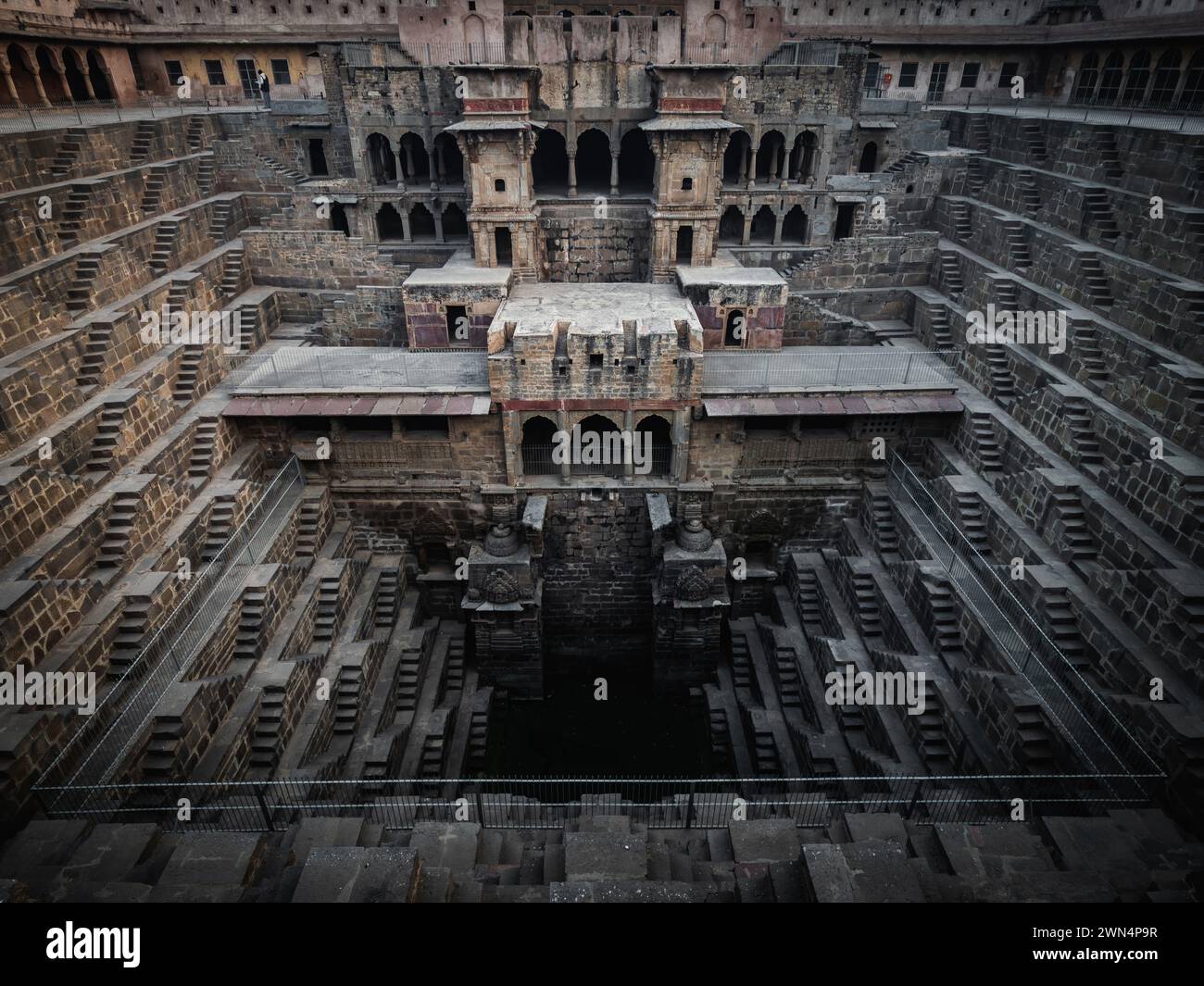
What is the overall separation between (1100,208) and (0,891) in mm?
27823

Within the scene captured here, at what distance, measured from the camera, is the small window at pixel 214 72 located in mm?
33719

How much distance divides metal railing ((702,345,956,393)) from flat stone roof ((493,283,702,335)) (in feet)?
7.22

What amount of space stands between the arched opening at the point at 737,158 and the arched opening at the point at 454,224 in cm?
1116

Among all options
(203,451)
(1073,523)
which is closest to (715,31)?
(1073,523)

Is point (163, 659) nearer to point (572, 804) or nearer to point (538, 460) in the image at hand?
point (572, 804)

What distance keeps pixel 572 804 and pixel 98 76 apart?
1512 inches

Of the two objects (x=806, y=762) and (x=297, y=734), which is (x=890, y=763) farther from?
(x=297, y=734)

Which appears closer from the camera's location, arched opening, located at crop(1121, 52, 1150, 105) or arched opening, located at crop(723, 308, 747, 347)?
arched opening, located at crop(723, 308, 747, 347)

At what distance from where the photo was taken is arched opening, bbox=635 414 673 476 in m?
21.2

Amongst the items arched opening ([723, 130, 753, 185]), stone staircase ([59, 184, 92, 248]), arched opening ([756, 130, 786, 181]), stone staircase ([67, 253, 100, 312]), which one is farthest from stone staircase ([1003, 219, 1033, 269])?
stone staircase ([59, 184, 92, 248])

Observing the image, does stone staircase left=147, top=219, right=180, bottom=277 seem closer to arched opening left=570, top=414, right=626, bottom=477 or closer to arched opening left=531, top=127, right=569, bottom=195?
arched opening left=531, top=127, right=569, bottom=195

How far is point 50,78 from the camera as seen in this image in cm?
2997

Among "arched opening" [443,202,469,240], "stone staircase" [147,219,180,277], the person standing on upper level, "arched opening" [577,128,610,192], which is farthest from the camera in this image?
the person standing on upper level

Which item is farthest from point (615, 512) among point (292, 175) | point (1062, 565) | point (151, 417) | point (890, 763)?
point (292, 175)
